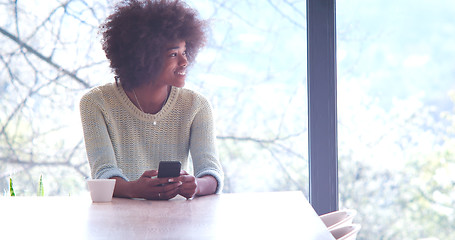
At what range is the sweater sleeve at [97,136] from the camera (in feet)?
6.84

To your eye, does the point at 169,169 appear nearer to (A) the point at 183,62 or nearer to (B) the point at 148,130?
(B) the point at 148,130

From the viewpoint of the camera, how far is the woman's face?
2424mm

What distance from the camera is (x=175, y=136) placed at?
2.44 meters

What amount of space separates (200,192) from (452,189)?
1787 mm

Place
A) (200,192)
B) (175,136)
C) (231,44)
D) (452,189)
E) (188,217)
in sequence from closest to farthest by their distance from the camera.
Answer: (188,217) < (200,192) < (175,136) < (452,189) < (231,44)

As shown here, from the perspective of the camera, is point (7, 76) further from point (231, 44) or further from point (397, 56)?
point (397, 56)

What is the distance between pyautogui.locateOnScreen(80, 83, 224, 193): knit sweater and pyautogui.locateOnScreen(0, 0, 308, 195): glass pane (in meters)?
0.70

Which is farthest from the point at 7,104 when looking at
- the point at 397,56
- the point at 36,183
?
the point at 397,56

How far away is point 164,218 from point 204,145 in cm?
102

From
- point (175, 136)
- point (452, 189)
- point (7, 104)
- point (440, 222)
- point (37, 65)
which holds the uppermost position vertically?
point (37, 65)

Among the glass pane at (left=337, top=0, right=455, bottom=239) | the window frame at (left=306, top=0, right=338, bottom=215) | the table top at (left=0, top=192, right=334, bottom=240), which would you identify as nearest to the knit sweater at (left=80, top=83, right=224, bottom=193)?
the table top at (left=0, top=192, right=334, bottom=240)

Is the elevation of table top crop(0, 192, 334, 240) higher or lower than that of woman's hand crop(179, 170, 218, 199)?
lower

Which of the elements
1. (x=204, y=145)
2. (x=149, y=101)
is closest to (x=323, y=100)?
(x=204, y=145)

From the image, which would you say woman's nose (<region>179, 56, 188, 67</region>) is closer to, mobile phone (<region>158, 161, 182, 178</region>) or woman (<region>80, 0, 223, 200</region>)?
woman (<region>80, 0, 223, 200</region>)
